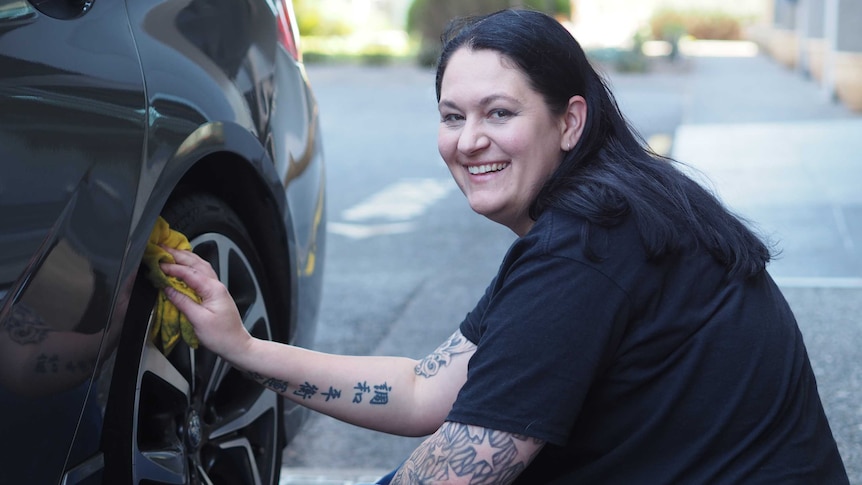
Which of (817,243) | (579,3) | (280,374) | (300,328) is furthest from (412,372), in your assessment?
(579,3)

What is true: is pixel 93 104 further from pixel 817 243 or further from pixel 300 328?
pixel 817 243

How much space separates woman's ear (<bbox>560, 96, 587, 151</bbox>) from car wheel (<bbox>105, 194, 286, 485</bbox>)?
0.67 meters

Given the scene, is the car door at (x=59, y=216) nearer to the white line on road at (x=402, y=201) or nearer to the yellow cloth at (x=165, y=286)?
the yellow cloth at (x=165, y=286)

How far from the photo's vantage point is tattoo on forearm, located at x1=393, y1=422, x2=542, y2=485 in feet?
5.46

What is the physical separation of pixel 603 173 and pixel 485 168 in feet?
0.68

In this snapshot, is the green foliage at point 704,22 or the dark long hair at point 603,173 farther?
the green foliage at point 704,22

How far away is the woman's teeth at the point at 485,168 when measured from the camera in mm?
1924

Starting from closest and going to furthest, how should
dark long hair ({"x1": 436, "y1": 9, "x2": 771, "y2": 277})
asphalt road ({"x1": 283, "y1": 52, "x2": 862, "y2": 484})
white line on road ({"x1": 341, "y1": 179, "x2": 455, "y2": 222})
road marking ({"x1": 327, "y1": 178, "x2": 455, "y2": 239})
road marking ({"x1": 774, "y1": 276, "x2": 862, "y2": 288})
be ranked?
dark long hair ({"x1": 436, "y1": 9, "x2": 771, "y2": 277}) → asphalt road ({"x1": 283, "y1": 52, "x2": 862, "y2": 484}) → road marking ({"x1": 774, "y1": 276, "x2": 862, "y2": 288}) → road marking ({"x1": 327, "y1": 178, "x2": 455, "y2": 239}) → white line on road ({"x1": 341, "y1": 179, "x2": 455, "y2": 222})

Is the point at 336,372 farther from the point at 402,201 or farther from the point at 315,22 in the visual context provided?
the point at 315,22

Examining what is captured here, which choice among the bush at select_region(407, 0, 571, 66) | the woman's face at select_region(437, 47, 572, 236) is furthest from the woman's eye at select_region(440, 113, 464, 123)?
the bush at select_region(407, 0, 571, 66)

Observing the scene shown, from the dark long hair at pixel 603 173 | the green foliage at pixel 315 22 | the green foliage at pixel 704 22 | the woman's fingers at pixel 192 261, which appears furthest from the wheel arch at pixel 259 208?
the green foliage at pixel 704 22

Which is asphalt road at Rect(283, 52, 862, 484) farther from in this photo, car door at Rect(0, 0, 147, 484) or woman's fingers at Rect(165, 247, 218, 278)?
car door at Rect(0, 0, 147, 484)

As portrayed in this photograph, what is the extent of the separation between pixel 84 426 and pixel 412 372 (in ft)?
2.31

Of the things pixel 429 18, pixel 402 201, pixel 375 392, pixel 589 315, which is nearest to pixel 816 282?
pixel 402 201
